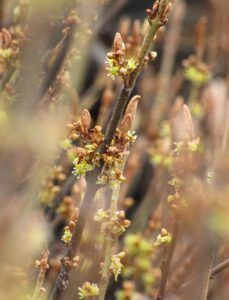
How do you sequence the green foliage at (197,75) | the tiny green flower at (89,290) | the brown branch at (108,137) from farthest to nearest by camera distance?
1. the green foliage at (197,75)
2. the tiny green flower at (89,290)
3. the brown branch at (108,137)

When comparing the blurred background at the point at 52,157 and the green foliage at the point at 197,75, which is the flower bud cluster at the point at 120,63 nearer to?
the blurred background at the point at 52,157

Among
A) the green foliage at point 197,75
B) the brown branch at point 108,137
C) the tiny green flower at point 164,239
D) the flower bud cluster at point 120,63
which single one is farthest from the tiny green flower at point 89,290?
the green foliage at point 197,75

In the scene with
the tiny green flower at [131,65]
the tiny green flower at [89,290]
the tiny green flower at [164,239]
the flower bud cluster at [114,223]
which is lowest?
the tiny green flower at [89,290]

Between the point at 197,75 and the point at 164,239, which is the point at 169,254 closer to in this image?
the point at 164,239

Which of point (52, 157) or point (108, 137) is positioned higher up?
point (52, 157)

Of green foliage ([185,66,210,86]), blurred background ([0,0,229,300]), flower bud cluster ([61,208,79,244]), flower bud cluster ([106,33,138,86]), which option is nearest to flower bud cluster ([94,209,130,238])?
flower bud cluster ([61,208,79,244])

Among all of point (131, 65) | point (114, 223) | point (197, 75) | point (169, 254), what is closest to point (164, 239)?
point (169, 254)

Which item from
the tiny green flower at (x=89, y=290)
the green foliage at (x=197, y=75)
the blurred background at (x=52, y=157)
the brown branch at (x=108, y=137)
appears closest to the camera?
the brown branch at (x=108, y=137)

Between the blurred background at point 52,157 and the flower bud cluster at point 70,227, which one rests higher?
the blurred background at point 52,157

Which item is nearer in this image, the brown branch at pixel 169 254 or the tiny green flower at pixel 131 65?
the tiny green flower at pixel 131 65

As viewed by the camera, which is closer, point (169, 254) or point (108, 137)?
point (108, 137)

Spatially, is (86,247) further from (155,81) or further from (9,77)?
(155,81)

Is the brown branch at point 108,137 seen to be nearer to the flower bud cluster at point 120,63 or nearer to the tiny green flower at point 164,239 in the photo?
the flower bud cluster at point 120,63
